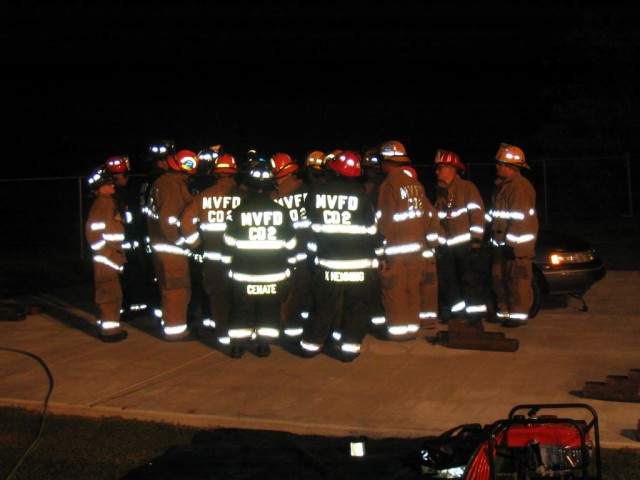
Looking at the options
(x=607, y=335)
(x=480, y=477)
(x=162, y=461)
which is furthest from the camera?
(x=607, y=335)

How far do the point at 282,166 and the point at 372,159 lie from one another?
4.25ft

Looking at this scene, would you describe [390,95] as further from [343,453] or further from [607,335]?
[343,453]

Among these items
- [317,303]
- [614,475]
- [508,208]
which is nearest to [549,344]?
[508,208]

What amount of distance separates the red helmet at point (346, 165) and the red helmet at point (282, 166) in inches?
47.9

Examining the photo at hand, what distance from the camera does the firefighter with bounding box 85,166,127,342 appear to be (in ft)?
33.5

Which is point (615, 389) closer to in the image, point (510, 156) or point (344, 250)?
point (344, 250)

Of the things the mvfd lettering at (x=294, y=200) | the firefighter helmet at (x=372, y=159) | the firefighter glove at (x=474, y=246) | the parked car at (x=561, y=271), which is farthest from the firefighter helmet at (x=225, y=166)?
the parked car at (x=561, y=271)

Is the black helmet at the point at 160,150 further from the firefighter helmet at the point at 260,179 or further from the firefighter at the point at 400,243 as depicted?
the firefighter at the point at 400,243

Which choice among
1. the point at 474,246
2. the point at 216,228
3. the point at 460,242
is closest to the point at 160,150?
the point at 216,228

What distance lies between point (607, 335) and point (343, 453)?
554 centimetres

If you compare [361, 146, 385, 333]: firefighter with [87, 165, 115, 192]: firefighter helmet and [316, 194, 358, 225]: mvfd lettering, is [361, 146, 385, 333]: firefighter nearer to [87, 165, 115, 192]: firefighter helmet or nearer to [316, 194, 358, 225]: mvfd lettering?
[316, 194, 358, 225]: mvfd lettering

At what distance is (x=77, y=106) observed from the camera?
47750mm

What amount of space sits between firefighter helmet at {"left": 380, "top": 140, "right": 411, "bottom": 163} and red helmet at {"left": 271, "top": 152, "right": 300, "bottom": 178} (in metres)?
1.08

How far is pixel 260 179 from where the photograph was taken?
9055 mm
